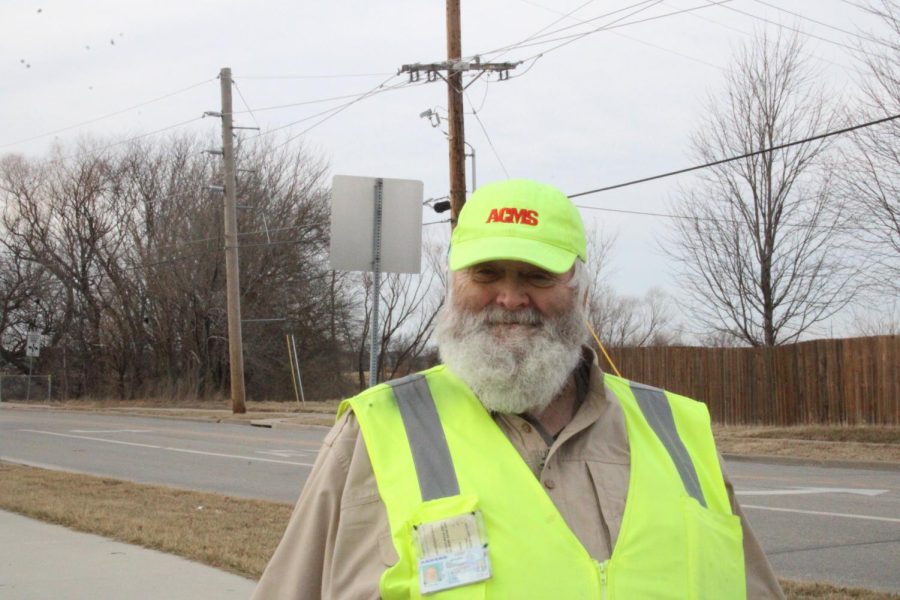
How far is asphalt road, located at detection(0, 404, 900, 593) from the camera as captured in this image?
8781 mm

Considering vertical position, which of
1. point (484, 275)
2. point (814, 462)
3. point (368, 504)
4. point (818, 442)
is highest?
point (484, 275)

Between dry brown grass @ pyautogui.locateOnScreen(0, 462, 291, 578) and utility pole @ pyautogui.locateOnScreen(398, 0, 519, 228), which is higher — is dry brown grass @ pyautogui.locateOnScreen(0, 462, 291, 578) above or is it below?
below

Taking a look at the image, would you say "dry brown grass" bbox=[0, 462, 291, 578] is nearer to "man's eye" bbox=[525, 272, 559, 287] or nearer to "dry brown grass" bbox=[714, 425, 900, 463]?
"man's eye" bbox=[525, 272, 559, 287]

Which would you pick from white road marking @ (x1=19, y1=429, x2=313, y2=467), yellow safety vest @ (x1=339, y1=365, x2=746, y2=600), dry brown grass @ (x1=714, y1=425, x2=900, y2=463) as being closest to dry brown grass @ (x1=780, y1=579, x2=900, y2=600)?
yellow safety vest @ (x1=339, y1=365, x2=746, y2=600)

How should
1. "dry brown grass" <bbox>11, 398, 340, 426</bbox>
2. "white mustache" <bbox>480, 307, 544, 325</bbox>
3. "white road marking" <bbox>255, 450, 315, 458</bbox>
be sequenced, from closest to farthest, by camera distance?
"white mustache" <bbox>480, 307, 544, 325</bbox>, "white road marking" <bbox>255, 450, 315, 458</bbox>, "dry brown grass" <bbox>11, 398, 340, 426</bbox>

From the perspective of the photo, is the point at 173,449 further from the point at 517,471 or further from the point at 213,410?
the point at 517,471

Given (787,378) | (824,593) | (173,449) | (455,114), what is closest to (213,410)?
(173,449)

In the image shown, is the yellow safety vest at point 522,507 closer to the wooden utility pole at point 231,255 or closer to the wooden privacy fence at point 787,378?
the wooden privacy fence at point 787,378

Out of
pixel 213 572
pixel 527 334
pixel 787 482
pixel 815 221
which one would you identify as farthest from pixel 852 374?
pixel 527 334

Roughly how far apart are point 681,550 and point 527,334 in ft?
2.03

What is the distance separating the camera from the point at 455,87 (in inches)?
827

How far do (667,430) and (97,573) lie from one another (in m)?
6.25

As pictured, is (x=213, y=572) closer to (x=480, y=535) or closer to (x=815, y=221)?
(x=480, y=535)

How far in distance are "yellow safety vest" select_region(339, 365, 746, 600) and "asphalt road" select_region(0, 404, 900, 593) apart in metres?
5.75
